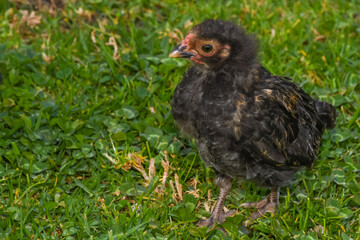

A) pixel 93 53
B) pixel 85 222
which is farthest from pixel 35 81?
pixel 85 222

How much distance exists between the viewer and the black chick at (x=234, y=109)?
3.92 meters

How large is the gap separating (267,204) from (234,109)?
1.08 meters

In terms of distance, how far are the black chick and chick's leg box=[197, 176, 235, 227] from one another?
153 millimetres

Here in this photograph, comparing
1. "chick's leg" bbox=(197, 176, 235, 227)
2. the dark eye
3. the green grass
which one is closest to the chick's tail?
the green grass

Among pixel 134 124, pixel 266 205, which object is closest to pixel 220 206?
pixel 266 205

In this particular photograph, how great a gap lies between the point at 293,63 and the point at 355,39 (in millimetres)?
991

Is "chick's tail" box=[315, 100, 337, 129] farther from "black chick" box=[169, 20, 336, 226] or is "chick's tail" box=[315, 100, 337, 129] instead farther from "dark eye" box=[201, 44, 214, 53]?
"dark eye" box=[201, 44, 214, 53]

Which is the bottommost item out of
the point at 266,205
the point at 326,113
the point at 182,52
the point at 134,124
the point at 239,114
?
the point at 266,205

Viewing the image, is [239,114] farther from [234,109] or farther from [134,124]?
[134,124]

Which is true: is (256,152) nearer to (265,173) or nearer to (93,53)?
(265,173)

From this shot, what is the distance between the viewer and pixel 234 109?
391 centimetres

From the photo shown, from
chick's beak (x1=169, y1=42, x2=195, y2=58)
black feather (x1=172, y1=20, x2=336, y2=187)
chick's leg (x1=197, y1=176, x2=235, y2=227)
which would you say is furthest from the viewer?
chick's leg (x1=197, y1=176, x2=235, y2=227)

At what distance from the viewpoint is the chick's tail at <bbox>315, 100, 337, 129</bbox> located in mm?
4781

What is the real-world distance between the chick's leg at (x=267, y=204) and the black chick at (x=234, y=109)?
0.95 ft
